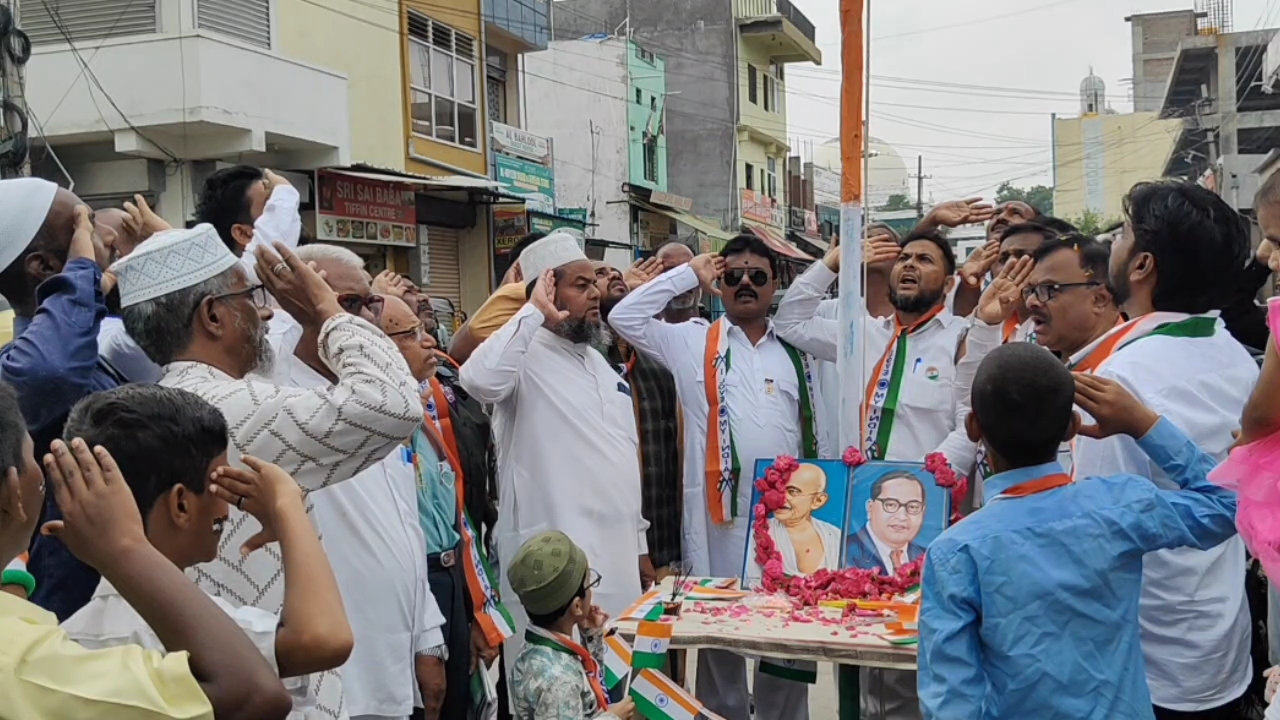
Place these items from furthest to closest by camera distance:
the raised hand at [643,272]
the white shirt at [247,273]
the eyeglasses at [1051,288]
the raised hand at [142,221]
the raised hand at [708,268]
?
1. the raised hand at [643,272]
2. the raised hand at [708,268]
3. the eyeglasses at [1051,288]
4. the raised hand at [142,221]
5. the white shirt at [247,273]

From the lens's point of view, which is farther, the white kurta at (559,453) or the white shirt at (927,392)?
the white shirt at (927,392)

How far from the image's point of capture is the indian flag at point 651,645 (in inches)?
137

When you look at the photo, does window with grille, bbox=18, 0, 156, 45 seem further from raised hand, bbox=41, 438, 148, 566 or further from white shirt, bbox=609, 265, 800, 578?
raised hand, bbox=41, 438, 148, 566

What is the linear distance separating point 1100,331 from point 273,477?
9.61ft

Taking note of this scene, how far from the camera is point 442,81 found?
18.6 meters

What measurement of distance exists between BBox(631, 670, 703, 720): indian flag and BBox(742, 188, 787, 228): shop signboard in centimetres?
3164

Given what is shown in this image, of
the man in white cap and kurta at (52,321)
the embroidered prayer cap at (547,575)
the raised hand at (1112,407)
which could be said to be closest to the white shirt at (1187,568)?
the raised hand at (1112,407)

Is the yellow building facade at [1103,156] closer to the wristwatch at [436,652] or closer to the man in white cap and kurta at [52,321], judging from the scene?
the wristwatch at [436,652]

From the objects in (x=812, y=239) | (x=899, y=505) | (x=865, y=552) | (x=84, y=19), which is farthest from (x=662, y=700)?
(x=812, y=239)

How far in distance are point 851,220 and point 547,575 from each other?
1.95 m

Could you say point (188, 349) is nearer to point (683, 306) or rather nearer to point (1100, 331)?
point (1100, 331)

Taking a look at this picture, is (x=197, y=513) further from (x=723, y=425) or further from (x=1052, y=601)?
(x=723, y=425)

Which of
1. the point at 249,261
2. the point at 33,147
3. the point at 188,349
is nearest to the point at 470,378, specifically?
the point at 249,261

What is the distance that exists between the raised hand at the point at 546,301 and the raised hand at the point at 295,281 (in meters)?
2.15
